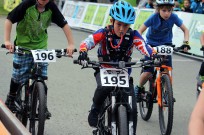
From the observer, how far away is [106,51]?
511 centimetres

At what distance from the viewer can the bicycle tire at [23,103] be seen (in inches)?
215

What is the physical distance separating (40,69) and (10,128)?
86.3 inches

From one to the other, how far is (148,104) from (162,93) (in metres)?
0.59

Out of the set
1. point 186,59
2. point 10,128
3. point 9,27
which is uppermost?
point 9,27

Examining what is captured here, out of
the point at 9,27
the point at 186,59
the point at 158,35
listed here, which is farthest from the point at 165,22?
the point at 186,59

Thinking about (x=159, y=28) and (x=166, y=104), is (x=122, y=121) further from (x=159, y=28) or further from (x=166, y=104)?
(x=159, y=28)

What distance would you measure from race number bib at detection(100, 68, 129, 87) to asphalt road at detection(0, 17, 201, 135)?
164 cm

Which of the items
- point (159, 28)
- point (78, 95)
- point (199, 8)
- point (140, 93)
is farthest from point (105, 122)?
point (199, 8)

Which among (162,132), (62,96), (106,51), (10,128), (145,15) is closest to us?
(10,128)

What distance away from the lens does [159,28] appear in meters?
6.78

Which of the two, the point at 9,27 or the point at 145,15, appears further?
the point at 145,15

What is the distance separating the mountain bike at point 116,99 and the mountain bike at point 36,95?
22.6 inches

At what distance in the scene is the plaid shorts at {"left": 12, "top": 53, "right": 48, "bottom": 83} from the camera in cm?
555

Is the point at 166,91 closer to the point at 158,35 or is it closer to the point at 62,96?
the point at 158,35
